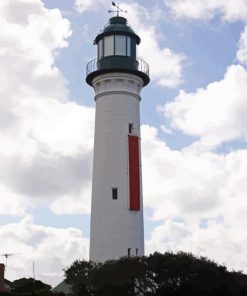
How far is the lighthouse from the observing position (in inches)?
1831

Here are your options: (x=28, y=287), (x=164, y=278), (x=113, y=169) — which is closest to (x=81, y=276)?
(x=164, y=278)

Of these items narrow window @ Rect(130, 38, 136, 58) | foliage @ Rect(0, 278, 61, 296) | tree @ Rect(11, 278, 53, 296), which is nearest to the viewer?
narrow window @ Rect(130, 38, 136, 58)

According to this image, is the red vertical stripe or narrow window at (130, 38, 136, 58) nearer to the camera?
the red vertical stripe

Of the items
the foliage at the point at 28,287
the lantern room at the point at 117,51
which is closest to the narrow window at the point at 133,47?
the lantern room at the point at 117,51

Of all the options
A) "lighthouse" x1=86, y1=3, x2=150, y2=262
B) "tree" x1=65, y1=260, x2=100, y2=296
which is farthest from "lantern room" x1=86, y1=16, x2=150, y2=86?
"tree" x1=65, y1=260, x2=100, y2=296

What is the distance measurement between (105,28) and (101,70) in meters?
4.07

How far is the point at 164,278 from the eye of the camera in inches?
1516

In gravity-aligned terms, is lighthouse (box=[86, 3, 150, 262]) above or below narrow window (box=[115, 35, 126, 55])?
below

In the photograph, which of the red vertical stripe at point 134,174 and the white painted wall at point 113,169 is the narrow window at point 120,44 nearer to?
the white painted wall at point 113,169

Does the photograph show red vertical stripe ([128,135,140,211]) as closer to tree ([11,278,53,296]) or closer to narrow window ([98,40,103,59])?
narrow window ([98,40,103,59])

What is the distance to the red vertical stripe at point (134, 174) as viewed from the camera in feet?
155

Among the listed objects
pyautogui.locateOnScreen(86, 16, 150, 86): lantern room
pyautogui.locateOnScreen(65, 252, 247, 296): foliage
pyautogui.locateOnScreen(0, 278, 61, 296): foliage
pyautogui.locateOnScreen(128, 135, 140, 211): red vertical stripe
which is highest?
pyautogui.locateOnScreen(86, 16, 150, 86): lantern room

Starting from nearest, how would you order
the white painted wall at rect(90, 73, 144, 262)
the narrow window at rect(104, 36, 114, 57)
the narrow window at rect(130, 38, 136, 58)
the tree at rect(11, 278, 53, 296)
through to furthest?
the white painted wall at rect(90, 73, 144, 262), the narrow window at rect(104, 36, 114, 57), the narrow window at rect(130, 38, 136, 58), the tree at rect(11, 278, 53, 296)

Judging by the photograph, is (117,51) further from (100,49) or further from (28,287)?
(28,287)
